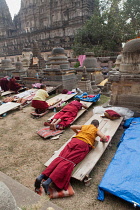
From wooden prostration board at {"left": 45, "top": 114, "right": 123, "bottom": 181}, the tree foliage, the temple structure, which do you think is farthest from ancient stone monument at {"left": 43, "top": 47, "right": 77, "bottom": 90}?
the temple structure

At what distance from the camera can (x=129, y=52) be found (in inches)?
198

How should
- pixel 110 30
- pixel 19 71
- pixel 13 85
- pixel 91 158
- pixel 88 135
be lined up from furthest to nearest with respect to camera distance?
pixel 110 30
pixel 19 71
pixel 13 85
pixel 88 135
pixel 91 158

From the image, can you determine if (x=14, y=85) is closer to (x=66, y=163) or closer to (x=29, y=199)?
(x=66, y=163)

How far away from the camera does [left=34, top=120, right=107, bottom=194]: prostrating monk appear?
2.51 m

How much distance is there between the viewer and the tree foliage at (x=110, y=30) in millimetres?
18641

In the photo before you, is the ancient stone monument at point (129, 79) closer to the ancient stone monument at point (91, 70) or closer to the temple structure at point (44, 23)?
the ancient stone monument at point (91, 70)

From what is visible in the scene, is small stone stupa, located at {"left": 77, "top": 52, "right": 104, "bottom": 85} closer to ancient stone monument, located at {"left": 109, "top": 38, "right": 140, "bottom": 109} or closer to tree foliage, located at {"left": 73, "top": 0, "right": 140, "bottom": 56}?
ancient stone monument, located at {"left": 109, "top": 38, "right": 140, "bottom": 109}

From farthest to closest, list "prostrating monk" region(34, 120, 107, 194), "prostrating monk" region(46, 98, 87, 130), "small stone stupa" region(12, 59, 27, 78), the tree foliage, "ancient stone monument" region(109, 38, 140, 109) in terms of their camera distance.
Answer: the tree foliage → "small stone stupa" region(12, 59, 27, 78) → "ancient stone monument" region(109, 38, 140, 109) → "prostrating monk" region(46, 98, 87, 130) → "prostrating monk" region(34, 120, 107, 194)

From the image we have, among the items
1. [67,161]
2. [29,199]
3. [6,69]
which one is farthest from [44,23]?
[29,199]

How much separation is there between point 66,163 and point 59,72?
7.12 metres

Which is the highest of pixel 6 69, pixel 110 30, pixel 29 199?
pixel 110 30

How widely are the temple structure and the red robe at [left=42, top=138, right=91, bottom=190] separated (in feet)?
85.3

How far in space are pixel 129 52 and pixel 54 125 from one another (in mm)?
3478

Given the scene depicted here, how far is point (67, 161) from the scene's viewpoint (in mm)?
2742
